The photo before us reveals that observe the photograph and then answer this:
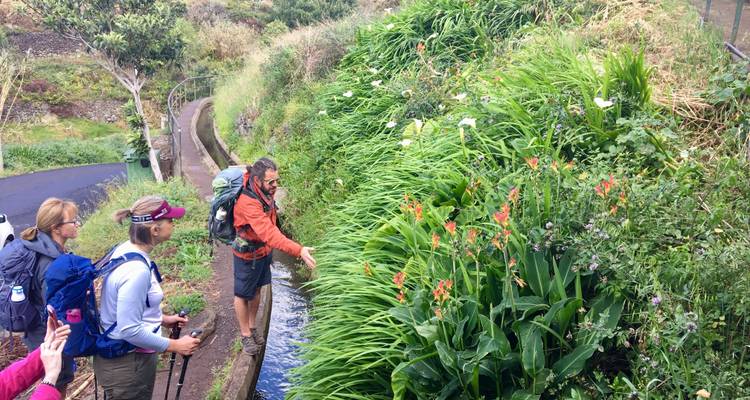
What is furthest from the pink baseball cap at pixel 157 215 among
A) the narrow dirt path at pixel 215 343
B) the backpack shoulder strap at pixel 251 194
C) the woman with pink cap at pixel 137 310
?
the narrow dirt path at pixel 215 343

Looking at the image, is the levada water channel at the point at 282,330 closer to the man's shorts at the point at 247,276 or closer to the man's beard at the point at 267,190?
the man's shorts at the point at 247,276

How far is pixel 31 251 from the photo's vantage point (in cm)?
407

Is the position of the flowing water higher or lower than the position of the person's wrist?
lower

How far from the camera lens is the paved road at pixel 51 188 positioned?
14540 millimetres

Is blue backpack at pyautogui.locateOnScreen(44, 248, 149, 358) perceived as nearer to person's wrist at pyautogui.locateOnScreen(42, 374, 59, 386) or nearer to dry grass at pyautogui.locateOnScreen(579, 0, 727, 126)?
person's wrist at pyautogui.locateOnScreen(42, 374, 59, 386)

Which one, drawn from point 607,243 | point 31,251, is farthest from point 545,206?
point 31,251

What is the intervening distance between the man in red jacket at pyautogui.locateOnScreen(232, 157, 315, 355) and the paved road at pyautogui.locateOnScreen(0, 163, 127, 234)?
29.8ft

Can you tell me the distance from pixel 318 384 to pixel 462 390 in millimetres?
973

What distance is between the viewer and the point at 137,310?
3443 millimetres

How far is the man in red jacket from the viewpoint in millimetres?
4777

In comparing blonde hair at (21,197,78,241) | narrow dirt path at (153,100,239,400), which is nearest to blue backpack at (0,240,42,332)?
blonde hair at (21,197,78,241)

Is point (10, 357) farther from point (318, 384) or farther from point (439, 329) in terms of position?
point (439, 329)

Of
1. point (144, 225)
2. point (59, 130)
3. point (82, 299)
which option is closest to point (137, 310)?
point (82, 299)

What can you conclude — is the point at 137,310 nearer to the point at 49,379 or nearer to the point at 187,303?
the point at 49,379
